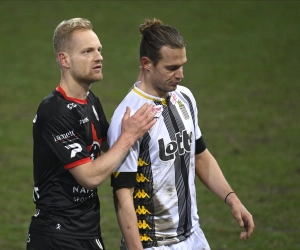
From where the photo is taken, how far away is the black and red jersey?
5.16 metres

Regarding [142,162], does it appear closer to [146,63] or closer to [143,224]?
[143,224]

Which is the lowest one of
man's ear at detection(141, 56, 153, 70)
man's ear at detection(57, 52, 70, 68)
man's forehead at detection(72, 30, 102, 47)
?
man's ear at detection(141, 56, 153, 70)

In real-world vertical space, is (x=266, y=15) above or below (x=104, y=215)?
above

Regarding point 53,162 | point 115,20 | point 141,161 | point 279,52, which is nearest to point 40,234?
point 53,162

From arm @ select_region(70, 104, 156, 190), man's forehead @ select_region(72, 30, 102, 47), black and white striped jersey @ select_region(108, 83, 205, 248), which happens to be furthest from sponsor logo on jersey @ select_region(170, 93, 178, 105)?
man's forehead @ select_region(72, 30, 102, 47)

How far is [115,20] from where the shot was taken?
73.8 feet

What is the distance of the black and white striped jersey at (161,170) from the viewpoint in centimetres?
530

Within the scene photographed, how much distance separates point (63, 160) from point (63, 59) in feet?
2.40

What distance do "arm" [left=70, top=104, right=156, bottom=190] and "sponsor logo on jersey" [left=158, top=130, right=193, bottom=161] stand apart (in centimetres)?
27

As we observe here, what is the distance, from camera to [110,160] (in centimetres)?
507

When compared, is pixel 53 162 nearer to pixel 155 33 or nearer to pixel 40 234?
pixel 40 234

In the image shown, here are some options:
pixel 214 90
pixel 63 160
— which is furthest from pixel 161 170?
pixel 214 90

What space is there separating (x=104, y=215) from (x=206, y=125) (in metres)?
4.59

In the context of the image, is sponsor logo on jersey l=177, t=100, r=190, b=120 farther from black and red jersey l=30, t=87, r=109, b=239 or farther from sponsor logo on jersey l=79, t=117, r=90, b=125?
→ sponsor logo on jersey l=79, t=117, r=90, b=125
